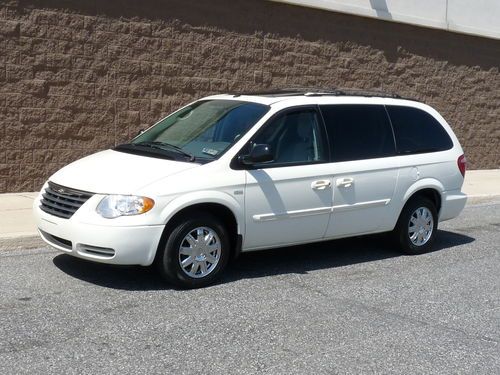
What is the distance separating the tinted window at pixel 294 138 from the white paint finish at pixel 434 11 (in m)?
6.58

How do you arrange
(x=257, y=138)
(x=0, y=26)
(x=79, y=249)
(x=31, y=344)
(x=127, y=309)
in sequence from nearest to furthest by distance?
(x=31, y=344), (x=127, y=309), (x=79, y=249), (x=257, y=138), (x=0, y=26)

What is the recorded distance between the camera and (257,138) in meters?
7.18

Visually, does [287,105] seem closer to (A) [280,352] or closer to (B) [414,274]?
(B) [414,274]

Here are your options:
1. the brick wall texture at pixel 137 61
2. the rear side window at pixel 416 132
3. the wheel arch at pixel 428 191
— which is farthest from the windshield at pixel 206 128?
the brick wall texture at pixel 137 61

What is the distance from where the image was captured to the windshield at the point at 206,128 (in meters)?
7.14

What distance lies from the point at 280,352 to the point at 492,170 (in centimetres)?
1424

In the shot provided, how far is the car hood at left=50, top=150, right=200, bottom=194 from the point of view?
6.46 meters

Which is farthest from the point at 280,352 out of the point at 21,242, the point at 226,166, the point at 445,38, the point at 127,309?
the point at 445,38

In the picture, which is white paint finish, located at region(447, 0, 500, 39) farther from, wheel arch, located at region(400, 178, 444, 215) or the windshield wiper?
the windshield wiper

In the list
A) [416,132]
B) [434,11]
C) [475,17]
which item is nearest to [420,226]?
[416,132]

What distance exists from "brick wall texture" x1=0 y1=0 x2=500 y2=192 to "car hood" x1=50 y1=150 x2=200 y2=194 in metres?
4.05

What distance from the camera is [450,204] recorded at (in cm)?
885

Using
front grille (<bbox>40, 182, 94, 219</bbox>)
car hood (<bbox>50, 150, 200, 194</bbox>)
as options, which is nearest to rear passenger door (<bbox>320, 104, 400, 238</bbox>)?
car hood (<bbox>50, 150, 200, 194</bbox>)

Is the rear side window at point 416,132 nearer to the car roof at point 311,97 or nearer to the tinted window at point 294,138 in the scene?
the car roof at point 311,97
